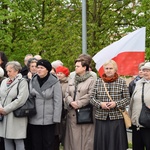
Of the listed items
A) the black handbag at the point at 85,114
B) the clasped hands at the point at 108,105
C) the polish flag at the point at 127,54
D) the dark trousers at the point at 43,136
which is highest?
the polish flag at the point at 127,54

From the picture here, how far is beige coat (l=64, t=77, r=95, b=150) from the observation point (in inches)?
290

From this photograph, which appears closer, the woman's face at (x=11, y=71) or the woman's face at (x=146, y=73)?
the woman's face at (x=146, y=73)

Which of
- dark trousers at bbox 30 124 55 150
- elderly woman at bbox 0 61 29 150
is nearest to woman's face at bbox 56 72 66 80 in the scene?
elderly woman at bbox 0 61 29 150

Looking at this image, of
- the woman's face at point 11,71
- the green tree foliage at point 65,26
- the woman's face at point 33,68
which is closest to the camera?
the woman's face at point 11,71

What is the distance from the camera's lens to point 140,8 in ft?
48.3

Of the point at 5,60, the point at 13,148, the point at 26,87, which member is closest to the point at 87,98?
the point at 26,87

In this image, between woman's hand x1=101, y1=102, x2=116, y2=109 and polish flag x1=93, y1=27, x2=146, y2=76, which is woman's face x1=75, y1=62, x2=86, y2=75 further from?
woman's hand x1=101, y1=102, x2=116, y2=109

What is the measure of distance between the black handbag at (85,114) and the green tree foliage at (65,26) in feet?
22.9

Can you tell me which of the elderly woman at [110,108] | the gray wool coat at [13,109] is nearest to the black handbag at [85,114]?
the elderly woman at [110,108]

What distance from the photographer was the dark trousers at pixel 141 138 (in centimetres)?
693

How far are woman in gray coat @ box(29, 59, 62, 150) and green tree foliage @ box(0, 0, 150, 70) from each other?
276 inches

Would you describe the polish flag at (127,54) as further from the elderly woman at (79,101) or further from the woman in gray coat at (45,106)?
the woman in gray coat at (45,106)

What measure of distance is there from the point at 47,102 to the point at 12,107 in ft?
1.98

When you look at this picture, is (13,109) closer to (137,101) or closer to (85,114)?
(85,114)
